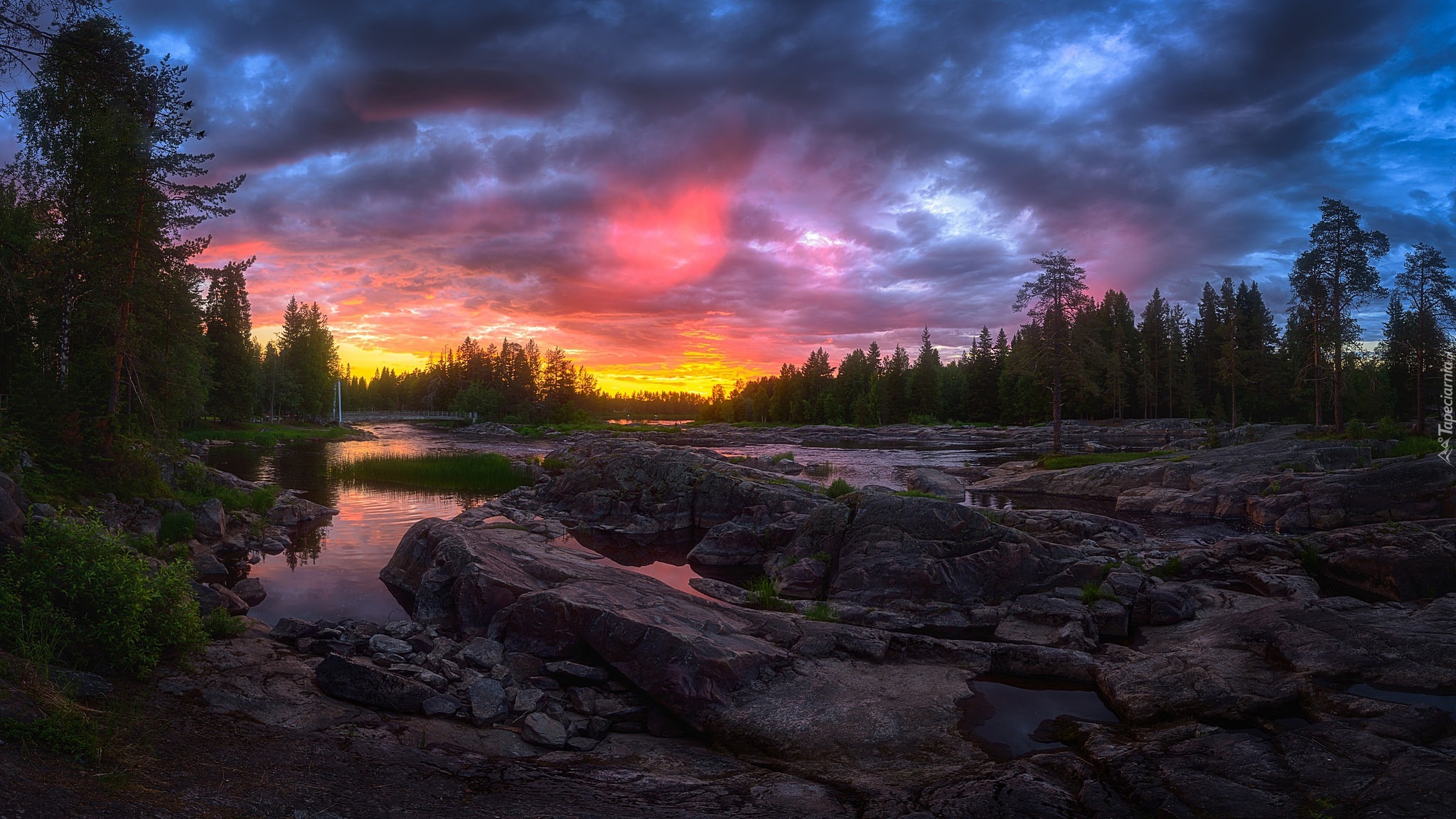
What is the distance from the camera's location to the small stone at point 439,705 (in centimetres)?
920

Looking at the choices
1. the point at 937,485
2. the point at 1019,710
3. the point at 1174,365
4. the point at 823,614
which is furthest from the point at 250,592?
the point at 1174,365

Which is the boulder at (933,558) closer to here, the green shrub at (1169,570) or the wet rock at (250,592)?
the green shrub at (1169,570)

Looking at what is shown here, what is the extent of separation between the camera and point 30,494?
59.1 ft

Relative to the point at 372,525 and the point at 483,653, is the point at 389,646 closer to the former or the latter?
the point at 483,653

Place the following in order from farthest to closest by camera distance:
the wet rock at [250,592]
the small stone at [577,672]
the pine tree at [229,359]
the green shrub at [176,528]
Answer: the pine tree at [229,359]
the green shrub at [176,528]
the wet rock at [250,592]
the small stone at [577,672]

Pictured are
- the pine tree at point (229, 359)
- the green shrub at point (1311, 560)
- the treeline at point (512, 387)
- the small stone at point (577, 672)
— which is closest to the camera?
the small stone at point (577, 672)

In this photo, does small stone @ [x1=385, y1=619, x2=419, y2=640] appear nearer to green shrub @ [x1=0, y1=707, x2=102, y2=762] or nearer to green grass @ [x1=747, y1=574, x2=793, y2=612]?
green shrub @ [x1=0, y1=707, x2=102, y2=762]

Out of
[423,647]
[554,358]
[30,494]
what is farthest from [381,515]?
[554,358]

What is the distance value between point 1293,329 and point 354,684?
353 ft

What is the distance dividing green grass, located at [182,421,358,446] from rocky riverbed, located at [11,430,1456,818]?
65.5 metres

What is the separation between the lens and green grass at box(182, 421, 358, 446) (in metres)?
69.4

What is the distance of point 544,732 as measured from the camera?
8.80 metres

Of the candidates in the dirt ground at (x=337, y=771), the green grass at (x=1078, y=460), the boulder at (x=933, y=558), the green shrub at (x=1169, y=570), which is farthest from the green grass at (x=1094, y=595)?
the green grass at (x=1078, y=460)

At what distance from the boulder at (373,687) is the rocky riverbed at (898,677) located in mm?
49
